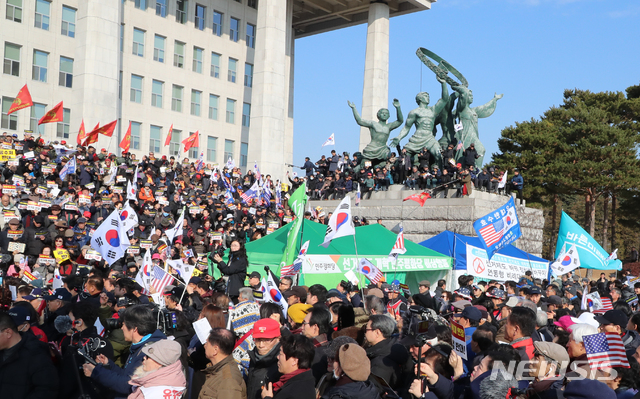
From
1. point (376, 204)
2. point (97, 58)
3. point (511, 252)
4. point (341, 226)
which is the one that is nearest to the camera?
point (341, 226)

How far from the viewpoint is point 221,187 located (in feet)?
88.5

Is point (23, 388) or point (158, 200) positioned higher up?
point (158, 200)

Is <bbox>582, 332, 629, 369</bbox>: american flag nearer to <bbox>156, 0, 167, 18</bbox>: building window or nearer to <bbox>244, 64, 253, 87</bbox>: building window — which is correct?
<bbox>156, 0, 167, 18</bbox>: building window

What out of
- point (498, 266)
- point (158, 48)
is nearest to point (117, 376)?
point (498, 266)

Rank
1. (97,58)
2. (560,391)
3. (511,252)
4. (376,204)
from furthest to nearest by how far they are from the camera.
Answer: (97,58), (376,204), (511,252), (560,391)

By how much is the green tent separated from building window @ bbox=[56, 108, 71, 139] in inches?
933

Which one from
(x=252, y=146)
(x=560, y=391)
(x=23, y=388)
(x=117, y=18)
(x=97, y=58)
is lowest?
(x=23, y=388)

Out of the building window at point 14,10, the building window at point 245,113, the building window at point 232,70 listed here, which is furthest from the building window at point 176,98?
the building window at point 14,10

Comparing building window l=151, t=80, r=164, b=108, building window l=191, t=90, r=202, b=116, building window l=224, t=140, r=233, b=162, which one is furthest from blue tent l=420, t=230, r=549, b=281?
building window l=224, t=140, r=233, b=162

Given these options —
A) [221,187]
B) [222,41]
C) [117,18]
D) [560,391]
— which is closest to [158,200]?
[221,187]

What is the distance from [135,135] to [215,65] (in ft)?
26.9

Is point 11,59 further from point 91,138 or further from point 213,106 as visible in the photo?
point 213,106

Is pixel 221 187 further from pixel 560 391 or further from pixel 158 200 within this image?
pixel 560 391

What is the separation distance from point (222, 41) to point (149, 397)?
4240 cm
